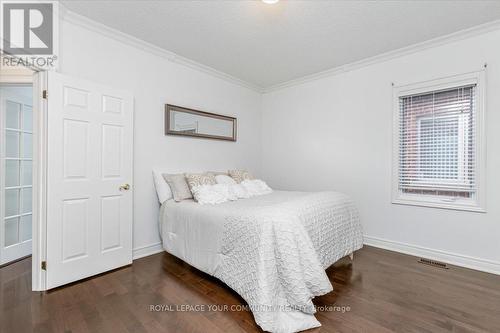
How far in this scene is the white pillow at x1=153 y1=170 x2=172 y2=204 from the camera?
3.08 metres

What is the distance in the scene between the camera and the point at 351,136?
12.1ft

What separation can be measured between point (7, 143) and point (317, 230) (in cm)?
372

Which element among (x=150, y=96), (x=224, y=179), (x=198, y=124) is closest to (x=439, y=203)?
(x=224, y=179)

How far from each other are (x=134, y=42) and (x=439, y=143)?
13.1 ft

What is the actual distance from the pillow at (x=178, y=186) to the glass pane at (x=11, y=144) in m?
1.83

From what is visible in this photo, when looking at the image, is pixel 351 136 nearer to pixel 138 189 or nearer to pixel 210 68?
pixel 210 68

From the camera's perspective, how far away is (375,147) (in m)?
3.46

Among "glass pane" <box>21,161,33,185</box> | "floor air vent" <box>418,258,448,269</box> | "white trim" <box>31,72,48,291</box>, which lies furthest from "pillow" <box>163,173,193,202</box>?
"floor air vent" <box>418,258,448,269</box>

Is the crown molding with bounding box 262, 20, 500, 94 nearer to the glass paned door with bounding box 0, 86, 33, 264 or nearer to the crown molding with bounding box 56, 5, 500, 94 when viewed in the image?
the crown molding with bounding box 56, 5, 500, 94

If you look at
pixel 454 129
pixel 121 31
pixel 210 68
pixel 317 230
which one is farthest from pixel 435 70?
pixel 121 31

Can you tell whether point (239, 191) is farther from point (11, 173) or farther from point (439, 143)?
point (11, 173)

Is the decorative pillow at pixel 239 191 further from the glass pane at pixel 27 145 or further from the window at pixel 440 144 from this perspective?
the glass pane at pixel 27 145

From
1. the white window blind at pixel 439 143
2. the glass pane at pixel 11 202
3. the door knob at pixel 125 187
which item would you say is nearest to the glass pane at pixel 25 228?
the glass pane at pixel 11 202

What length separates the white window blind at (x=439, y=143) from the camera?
2.82 metres
